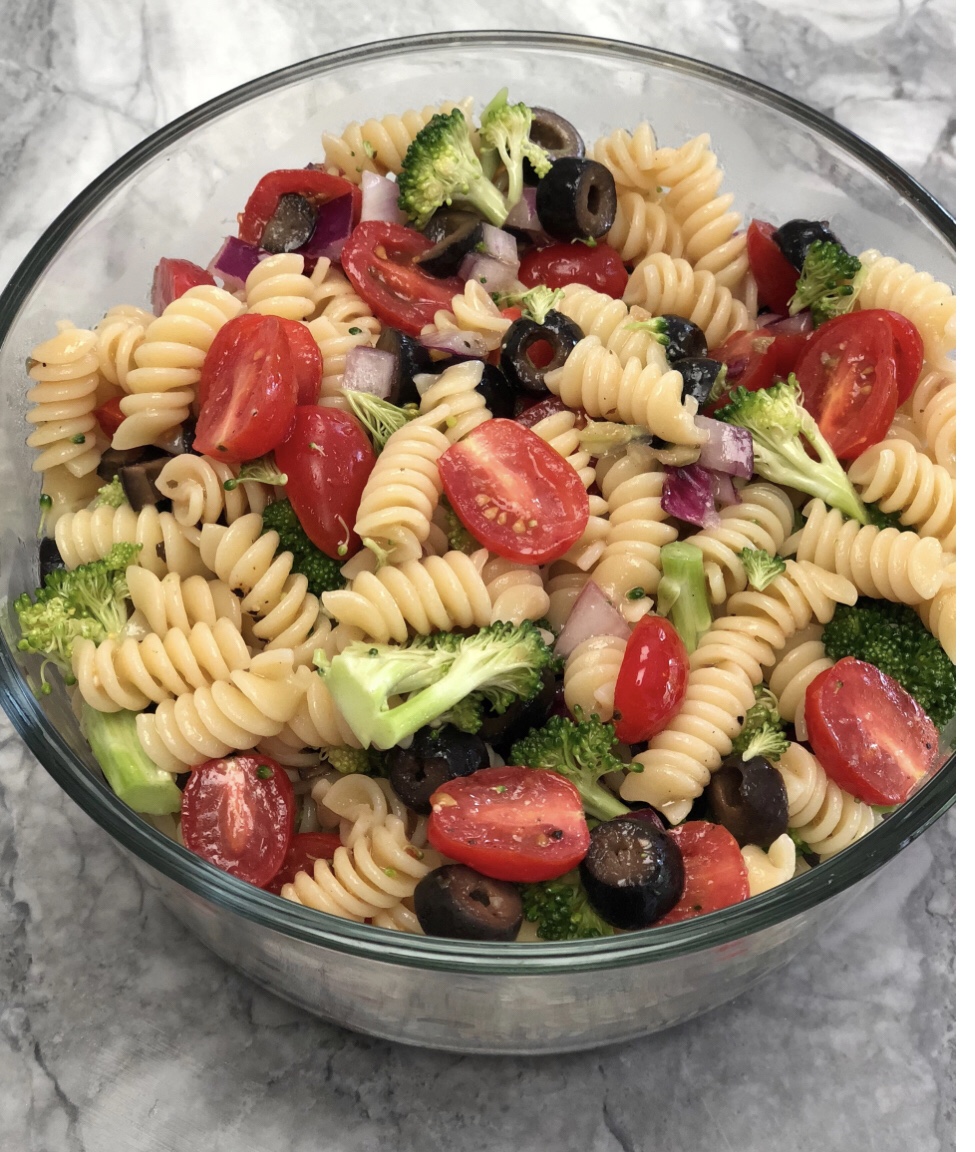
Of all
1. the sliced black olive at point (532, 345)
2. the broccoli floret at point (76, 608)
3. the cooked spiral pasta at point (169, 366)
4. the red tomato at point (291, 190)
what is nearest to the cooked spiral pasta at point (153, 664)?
the broccoli floret at point (76, 608)

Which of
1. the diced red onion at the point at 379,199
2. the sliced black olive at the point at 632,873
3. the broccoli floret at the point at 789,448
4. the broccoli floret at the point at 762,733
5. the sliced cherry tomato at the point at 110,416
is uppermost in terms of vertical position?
the diced red onion at the point at 379,199

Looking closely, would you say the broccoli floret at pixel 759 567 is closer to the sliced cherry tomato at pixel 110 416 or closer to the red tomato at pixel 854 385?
the red tomato at pixel 854 385

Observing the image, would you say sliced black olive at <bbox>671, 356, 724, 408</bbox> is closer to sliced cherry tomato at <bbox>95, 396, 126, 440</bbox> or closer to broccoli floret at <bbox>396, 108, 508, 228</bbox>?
broccoli floret at <bbox>396, 108, 508, 228</bbox>

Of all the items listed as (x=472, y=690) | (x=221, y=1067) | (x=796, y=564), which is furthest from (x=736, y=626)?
(x=221, y=1067)

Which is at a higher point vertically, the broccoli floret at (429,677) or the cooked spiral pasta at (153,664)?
the broccoli floret at (429,677)

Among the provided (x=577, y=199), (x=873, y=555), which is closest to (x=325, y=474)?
(x=577, y=199)

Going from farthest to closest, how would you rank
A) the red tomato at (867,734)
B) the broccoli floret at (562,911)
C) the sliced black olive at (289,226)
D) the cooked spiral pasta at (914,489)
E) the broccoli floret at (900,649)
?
the sliced black olive at (289,226) → the cooked spiral pasta at (914,489) → the broccoli floret at (900,649) → the red tomato at (867,734) → the broccoli floret at (562,911)

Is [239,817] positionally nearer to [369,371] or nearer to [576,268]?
[369,371]
